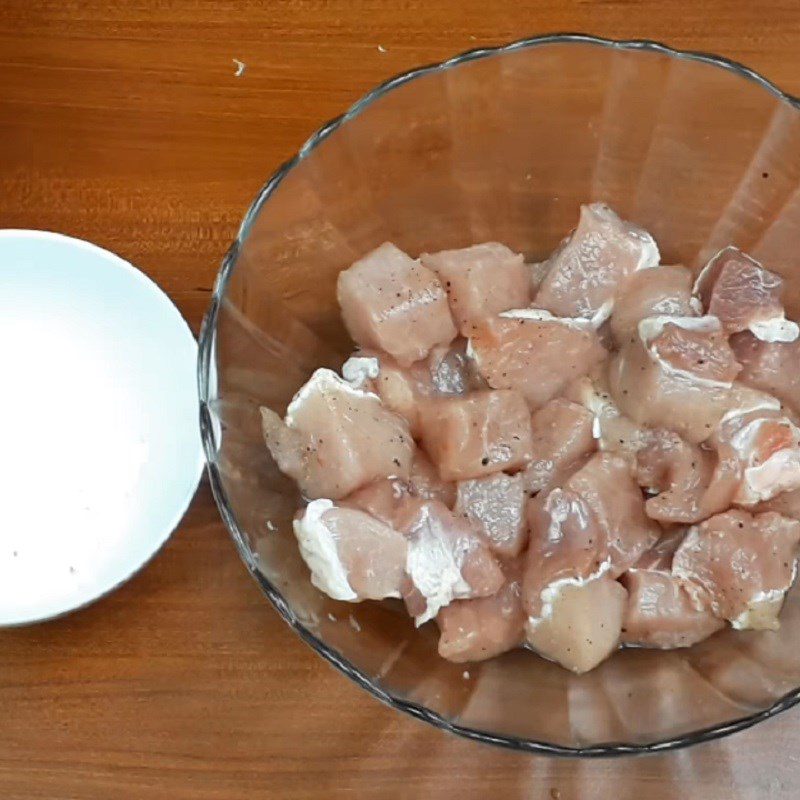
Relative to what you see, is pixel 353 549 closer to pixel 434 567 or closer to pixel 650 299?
pixel 434 567

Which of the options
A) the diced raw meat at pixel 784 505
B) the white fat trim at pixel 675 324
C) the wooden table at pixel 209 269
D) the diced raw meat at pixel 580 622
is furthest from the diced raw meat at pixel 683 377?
the wooden table at pixel 209 269

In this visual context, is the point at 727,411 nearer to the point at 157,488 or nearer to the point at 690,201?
the point at 690,201

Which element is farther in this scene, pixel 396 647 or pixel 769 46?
pixel 769 46

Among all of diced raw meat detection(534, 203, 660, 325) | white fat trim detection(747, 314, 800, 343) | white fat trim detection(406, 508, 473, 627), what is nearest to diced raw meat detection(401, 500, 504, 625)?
white fat trim detection(406, 508, 473, 627)

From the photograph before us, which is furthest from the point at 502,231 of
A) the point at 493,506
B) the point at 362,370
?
the point at 493,506

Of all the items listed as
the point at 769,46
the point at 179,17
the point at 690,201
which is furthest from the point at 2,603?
the point at 769,46
